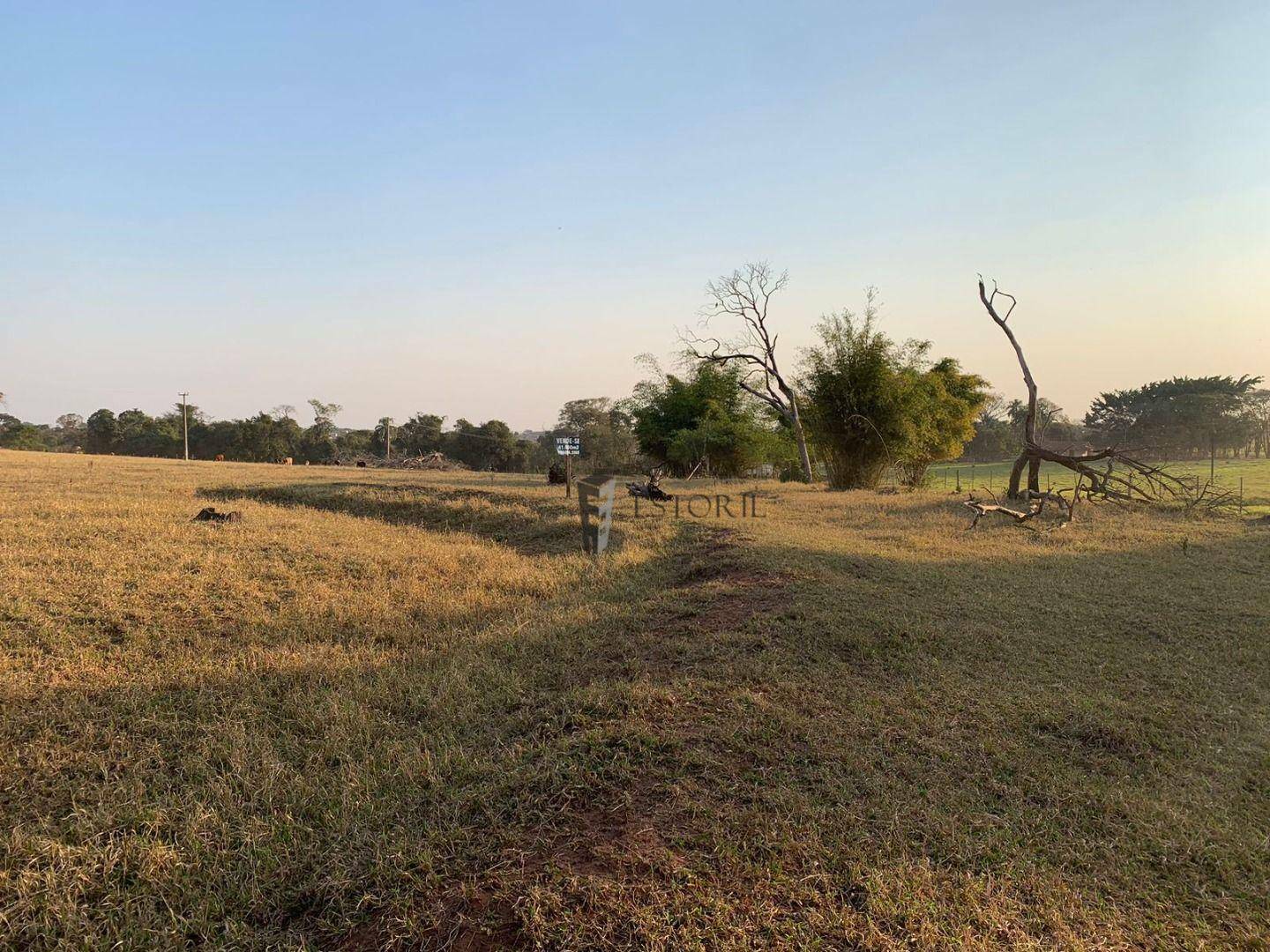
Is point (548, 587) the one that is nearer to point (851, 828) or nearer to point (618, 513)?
point (851, 828)

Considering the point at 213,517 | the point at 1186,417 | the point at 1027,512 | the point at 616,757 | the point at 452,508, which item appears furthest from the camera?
the point at 1186,417

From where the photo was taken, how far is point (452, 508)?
41.8 ft

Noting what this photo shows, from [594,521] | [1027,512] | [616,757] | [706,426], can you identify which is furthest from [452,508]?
[706,426]

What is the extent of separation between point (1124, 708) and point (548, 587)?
5160 mm

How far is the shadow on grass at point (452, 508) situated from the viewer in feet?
35.0

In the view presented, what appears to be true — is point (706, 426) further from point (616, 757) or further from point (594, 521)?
point (616, 757)

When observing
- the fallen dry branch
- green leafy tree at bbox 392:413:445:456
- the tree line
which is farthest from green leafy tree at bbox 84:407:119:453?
the fallen dry branch

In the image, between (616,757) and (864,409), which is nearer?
(616,757)

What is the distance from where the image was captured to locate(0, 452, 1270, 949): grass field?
2.15 metres

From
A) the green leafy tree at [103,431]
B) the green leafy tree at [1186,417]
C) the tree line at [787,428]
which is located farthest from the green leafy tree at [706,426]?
the green leafy tree at [103,431]

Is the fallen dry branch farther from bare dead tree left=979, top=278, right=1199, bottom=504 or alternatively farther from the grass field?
the grass field

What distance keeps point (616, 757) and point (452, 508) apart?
34.0 feet

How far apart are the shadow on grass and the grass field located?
3241 millimetres

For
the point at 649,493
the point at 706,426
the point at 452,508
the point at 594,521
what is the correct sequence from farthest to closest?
the point at 706,426, the point at 649,493, the point at 452,508, the point at 594,521
